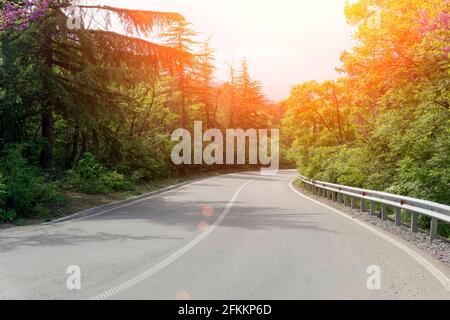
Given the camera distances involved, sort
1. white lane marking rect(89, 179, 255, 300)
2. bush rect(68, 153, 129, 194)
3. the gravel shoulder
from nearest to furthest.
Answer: white lane marking rect(89, 179, 255, 300) → the gravel shoulder → bush rect(68, 153, 129, 194)

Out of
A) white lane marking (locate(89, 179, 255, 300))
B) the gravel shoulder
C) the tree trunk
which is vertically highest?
the tree trunk

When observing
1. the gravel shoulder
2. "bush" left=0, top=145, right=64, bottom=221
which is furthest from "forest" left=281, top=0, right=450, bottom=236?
"bush" left=0, top=145, right=64, bottom=221

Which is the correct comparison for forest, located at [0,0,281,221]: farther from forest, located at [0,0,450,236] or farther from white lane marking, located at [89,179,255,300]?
white lane marking, located at [89,179,255,300]

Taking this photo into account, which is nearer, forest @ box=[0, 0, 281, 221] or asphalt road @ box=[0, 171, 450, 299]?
asphalt road @ box=[0, 171, 450, 299]

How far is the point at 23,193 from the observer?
13.6 m

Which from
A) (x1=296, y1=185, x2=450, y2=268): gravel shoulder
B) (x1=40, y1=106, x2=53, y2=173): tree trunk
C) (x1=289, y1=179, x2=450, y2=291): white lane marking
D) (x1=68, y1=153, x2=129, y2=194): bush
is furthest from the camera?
(x1=68, y1=153, x2=129, y2=194): bush

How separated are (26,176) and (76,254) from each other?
7350 mm

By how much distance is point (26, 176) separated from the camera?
14.5 m

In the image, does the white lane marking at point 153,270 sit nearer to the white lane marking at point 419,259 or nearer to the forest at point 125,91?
the white lane marking at point 419,259

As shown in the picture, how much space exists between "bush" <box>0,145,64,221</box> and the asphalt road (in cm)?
196

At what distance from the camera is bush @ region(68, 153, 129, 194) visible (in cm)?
1967

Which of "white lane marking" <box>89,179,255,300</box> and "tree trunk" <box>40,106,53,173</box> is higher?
"tree trunk" <box>40,106,53,173</box>

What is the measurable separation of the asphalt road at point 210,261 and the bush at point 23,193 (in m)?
1.96

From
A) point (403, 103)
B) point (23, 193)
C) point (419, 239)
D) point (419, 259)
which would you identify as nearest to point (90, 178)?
point (23, 193)
